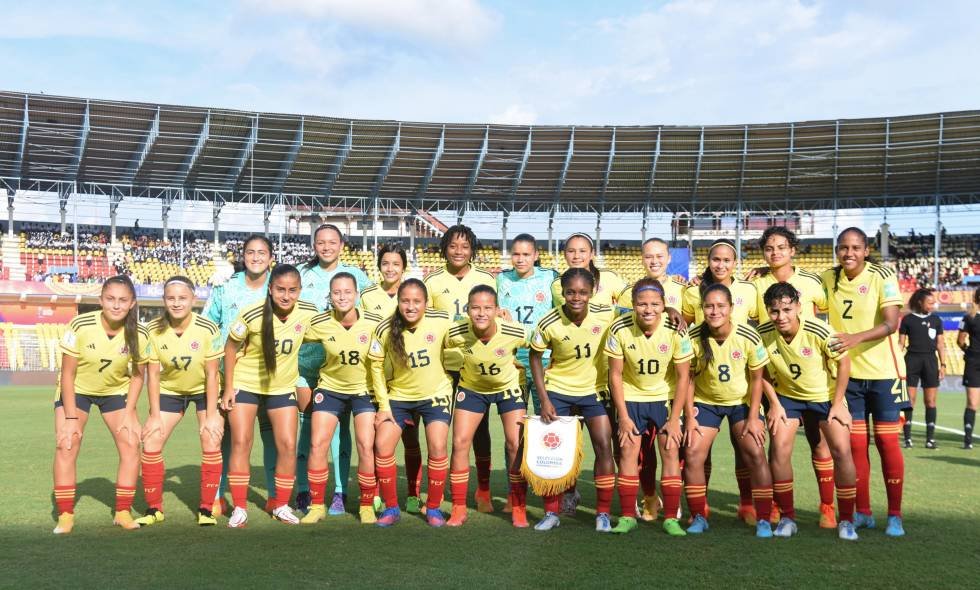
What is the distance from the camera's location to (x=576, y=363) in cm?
604

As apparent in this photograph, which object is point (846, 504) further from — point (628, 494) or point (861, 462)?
point (628, 494)

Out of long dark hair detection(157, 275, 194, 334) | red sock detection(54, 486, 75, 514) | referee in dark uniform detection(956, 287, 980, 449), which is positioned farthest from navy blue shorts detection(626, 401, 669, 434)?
referee in dark uniform detection(956, 287, 980, 449)

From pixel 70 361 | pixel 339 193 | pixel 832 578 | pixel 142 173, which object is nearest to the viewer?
pixel 832 578

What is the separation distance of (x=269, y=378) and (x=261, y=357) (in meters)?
0.17

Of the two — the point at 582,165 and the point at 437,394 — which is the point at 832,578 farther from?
the point at 582,165

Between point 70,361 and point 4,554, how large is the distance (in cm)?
132

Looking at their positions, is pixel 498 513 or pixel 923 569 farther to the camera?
pixel 498 513

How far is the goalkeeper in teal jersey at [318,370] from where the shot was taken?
6.42 m

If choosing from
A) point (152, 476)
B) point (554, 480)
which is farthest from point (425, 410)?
point (152, 476)

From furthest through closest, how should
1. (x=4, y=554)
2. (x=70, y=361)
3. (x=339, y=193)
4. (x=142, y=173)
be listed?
(x=339, y=193) < (x=142, y=173) < (x=70, y=361) < (x=4, y=554)

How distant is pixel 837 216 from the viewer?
110 ft

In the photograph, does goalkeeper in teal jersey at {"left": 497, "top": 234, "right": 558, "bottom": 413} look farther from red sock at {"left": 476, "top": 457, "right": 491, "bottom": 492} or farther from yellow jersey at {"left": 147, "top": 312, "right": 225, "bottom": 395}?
yellow jersey at {"left": 147, "top": 312, "right": 225, "bottom": 395}

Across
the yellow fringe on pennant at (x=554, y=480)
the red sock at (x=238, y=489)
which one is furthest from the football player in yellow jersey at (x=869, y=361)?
the red sock at (x=238, y=489)

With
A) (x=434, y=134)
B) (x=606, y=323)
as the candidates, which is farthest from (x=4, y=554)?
(x=434, y=134)
